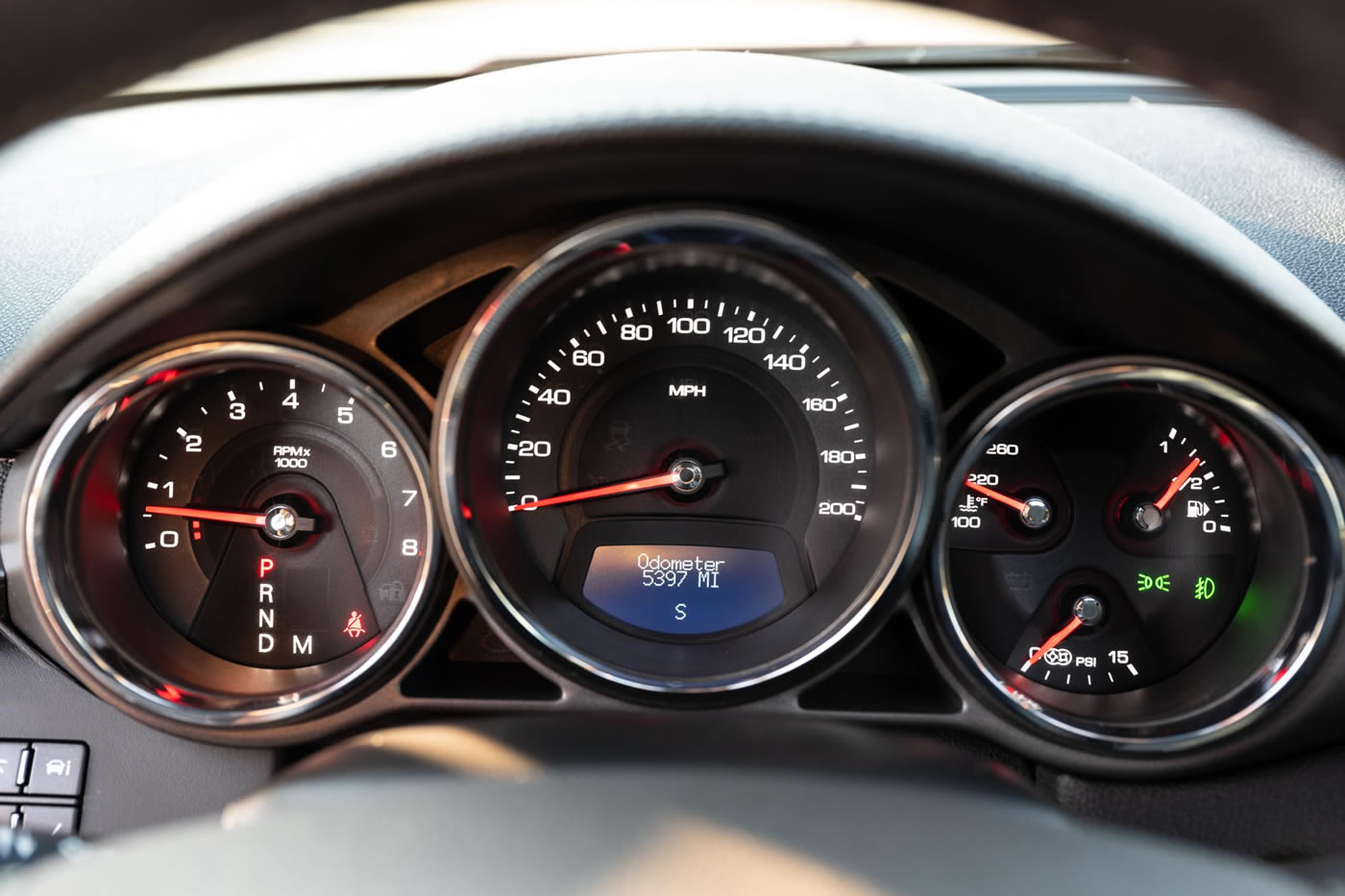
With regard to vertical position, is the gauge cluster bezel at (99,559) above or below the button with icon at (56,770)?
above

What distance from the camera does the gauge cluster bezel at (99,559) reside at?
220 cm

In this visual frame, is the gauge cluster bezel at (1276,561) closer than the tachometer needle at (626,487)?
Yes

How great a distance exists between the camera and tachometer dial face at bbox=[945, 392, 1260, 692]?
8.03 ft

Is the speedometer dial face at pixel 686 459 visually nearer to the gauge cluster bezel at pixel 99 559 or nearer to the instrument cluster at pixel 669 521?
the instrument cluster at pixel 669 521

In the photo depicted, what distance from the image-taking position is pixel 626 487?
2.48m

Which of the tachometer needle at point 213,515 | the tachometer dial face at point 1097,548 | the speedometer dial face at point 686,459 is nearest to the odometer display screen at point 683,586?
the speedometer dial face at point 686,459

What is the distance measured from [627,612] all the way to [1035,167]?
4.12 feet

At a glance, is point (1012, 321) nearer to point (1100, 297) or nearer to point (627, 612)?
point (1100, 297)

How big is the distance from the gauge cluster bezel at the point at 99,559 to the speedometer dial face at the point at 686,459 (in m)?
0.36

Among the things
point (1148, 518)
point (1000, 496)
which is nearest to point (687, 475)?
point (1000, 496)

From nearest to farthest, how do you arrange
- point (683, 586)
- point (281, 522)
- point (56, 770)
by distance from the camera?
point (56, 770) < point (281, 522) < point (683, 586)

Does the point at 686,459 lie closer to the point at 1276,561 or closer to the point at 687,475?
the point at 687,475

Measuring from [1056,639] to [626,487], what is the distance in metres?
0.96

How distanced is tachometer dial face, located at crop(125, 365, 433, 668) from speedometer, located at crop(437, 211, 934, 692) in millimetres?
292
